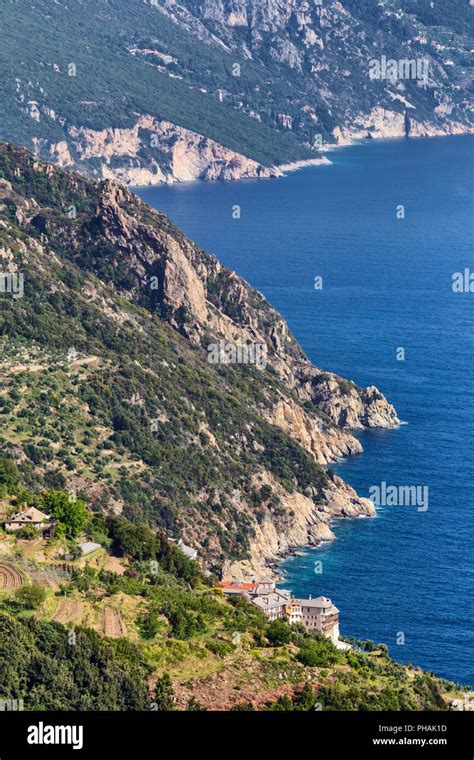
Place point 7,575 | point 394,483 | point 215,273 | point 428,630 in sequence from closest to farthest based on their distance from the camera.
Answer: point 7,575, point 428,630, point 394,483, point 215,273

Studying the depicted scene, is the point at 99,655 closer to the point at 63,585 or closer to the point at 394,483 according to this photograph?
the point at 63,585

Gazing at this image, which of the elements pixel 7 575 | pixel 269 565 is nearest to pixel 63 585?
pixel 7 575

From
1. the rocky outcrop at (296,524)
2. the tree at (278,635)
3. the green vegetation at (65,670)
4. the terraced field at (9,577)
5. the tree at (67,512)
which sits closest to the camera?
the green vegetation at (65,670)

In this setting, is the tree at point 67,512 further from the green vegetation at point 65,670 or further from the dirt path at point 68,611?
the green vegetation at point 65,670

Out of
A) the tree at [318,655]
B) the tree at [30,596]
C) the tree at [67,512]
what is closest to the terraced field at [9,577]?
the tree at [30,596]

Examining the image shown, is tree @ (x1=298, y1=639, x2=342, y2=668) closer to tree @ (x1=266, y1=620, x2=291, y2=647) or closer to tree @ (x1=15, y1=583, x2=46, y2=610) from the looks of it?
tree @ (x1=266, y1=620, x2=291, y2=647)

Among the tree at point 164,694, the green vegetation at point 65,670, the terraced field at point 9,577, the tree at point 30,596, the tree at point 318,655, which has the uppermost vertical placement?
the terraced field at point 9,577

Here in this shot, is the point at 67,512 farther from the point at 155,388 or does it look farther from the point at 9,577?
the point at 155,388
